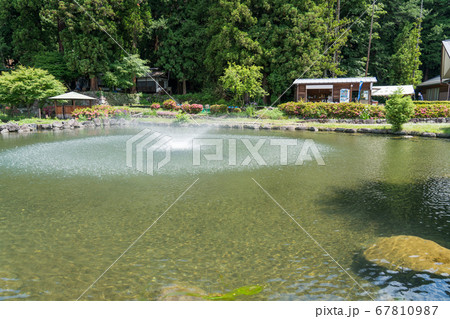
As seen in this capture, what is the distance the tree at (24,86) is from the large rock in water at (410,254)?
30614mm

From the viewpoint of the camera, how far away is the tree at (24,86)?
2767 centimetres

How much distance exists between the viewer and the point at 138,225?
20.5 feet

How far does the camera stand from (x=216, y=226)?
6.19 m

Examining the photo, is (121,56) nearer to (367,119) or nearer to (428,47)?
(367,119)

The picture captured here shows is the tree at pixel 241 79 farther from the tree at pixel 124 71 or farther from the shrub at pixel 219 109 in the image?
the tree at pixel 124 71

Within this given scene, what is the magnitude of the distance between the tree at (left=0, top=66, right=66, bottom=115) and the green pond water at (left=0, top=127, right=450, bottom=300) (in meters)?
19.5

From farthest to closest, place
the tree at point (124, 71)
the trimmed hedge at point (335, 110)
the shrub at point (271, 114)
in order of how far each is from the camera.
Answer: the tree at point (124, 71), the shrub at point (271, 114), the trimmed hedge at point (335, 110)

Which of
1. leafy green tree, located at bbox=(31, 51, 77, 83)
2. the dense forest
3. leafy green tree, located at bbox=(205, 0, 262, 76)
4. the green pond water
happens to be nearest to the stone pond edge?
the green pond water

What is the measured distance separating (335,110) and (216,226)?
23.9 meters

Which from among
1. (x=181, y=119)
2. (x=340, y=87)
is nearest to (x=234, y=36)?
(x=340, y=87)

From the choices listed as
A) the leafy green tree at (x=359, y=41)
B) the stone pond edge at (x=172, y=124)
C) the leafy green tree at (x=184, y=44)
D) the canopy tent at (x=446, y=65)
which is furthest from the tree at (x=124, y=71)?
the canopy tent at (x=446, y=65)

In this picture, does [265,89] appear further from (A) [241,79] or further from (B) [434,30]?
(B) [434,30]

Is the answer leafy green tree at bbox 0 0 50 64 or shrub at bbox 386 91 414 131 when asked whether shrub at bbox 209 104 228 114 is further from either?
leafy green tree at bbox 0 0 50 64
